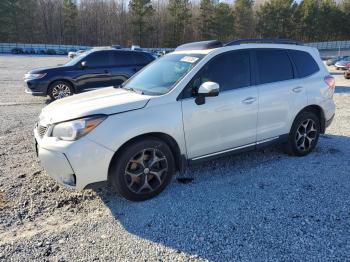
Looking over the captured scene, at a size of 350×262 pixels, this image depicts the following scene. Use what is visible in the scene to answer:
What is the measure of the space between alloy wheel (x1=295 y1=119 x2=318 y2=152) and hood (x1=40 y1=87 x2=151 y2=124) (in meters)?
2.74

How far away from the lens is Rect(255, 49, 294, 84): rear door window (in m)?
4.83

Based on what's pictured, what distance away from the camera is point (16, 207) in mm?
3857

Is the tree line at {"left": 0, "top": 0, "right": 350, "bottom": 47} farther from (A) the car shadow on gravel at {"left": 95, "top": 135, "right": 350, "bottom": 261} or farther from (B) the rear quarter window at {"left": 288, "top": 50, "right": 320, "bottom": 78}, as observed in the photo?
(A) the car shadow on gravel at {"left": 95, "top": 135, "right": 350, "bottom": 261}

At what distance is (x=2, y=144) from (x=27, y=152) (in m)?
0.83

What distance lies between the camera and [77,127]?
140 inches

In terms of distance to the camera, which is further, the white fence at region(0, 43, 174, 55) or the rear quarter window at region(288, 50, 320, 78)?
the white fence at region(0, 43, 174, 55)

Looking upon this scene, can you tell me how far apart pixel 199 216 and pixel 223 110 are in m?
1.43

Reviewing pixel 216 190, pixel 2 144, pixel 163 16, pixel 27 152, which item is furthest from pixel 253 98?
pixel 163 16

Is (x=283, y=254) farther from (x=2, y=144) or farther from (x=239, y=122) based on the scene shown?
(x=2, y=144)

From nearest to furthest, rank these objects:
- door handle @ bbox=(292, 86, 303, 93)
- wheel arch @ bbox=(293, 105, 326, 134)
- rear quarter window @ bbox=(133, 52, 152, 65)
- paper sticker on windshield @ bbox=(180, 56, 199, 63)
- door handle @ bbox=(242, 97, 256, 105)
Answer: paper sticker on windshield @ bbox=(180, 56, 199, 63), door handle @ bbox=(242, 97, 256, 105), door handle @ bbox=(292, 86, 303, 93), wheel arch @ bbox=(293, 105, 326, 134), rear quarter window @ bbox=(133, 52, 152, 65)

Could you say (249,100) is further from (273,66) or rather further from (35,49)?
(35,49)

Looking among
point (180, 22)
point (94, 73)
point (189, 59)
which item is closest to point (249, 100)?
point (189, 59)

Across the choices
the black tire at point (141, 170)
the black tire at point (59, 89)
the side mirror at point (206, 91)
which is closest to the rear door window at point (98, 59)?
the black tire at point (59, 89)

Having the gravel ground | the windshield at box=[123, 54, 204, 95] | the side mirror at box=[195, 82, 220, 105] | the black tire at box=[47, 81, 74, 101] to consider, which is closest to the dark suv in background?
the black tire at box=[47, 81, 74, 101]
